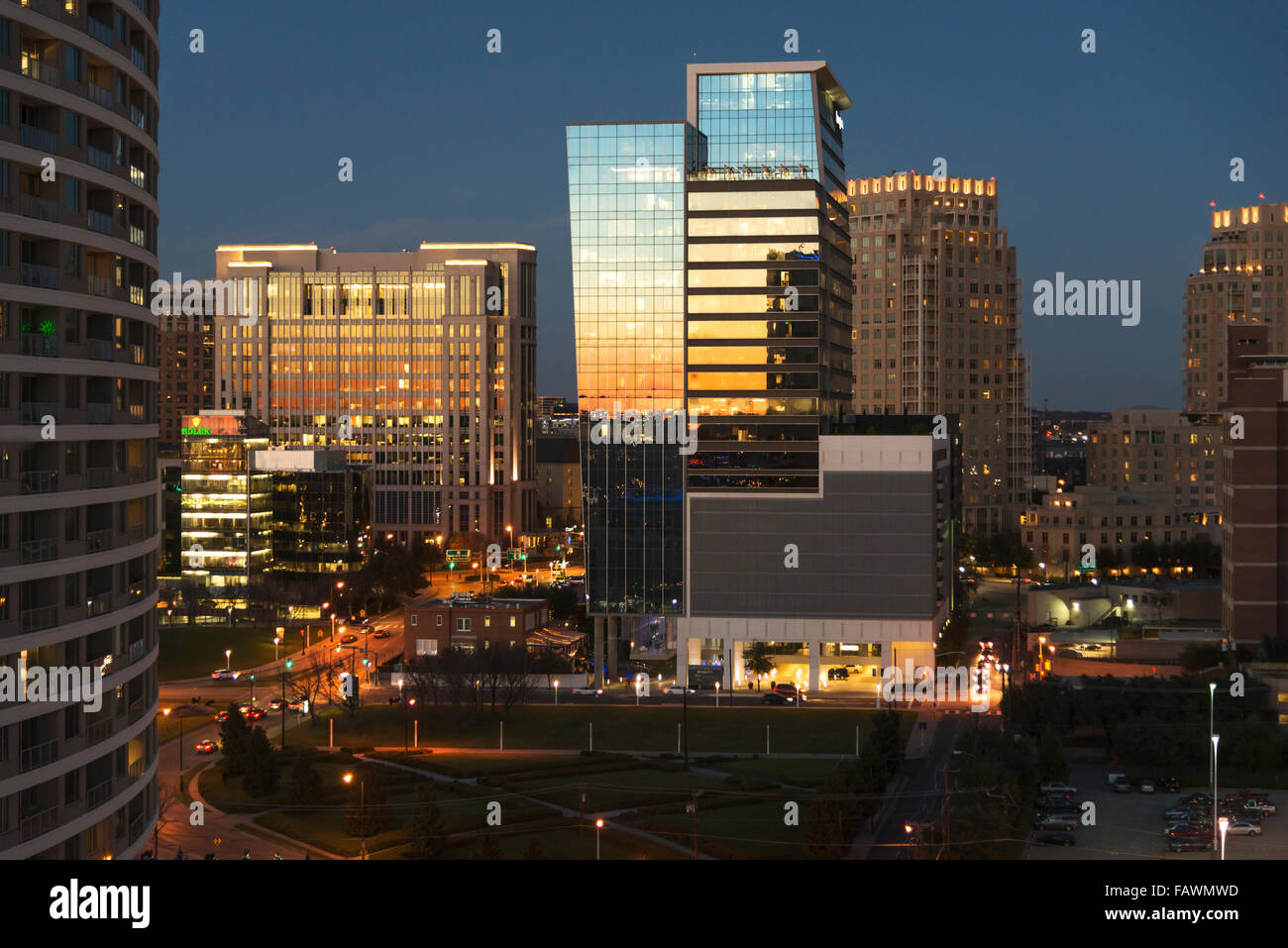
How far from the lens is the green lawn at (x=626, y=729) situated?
198 ft

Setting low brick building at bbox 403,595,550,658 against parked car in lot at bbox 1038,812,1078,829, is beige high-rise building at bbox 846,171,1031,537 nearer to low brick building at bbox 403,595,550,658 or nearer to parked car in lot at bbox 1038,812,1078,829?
low brick building at bbox 403,595,550,658

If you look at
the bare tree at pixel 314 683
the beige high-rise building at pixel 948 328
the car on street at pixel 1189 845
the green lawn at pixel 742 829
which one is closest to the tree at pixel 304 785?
the green lawn at pixel 742 829

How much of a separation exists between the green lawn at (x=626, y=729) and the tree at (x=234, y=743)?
6930 mm

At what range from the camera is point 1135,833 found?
44.2 meters

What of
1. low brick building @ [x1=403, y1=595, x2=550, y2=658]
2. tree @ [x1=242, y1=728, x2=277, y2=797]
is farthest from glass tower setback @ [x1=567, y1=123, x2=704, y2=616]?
tree @ [x1=242, y1=728, x2=277, y2=797]

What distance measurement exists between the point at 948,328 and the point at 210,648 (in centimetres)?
9390

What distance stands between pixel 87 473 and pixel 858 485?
5444cm

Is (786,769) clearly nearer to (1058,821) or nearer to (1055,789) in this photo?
(1055,789)

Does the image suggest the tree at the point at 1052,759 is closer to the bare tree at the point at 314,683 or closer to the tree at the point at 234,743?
the tree at the point at 234,743

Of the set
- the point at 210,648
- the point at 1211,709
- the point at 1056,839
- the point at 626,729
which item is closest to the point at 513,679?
the point at 626,729

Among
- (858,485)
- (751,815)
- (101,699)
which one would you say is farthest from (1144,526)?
(101,699)

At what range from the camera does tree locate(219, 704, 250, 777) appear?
176 ft

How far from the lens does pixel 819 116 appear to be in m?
76.5
